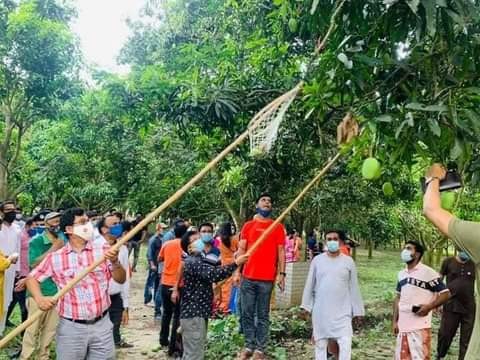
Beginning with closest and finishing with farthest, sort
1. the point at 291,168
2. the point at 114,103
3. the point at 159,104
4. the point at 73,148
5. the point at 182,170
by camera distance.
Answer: the point at 159,104
the point at 114,103
the point at 291,168
the point at 182,170
the point at 73,148

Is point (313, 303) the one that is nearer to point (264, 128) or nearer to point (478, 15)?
point (264, 128)

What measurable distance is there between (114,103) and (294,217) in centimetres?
1174

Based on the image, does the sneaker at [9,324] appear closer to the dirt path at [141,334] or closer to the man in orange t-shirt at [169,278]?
the dirt path at [141,334]

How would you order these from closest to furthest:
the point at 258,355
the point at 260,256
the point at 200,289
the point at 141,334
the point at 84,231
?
the point at 84,231 → the point at 200,289 → the point at 258,355 → the point at 260,256 → the point at 141,334

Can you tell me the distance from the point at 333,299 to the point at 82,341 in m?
2.48

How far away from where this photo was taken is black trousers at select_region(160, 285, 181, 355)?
670cm

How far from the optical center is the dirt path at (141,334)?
6.83 metres

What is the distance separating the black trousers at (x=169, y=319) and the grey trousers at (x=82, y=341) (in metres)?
2.60

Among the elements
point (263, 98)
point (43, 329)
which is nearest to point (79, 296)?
point (43, 329)

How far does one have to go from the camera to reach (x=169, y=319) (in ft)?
23.3

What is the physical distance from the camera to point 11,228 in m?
7.29

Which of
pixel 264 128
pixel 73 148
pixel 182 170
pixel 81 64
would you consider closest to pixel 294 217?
pixel 182 170

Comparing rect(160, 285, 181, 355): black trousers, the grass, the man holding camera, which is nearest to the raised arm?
the man holding camera

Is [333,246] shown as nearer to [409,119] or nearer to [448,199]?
[448,199]
